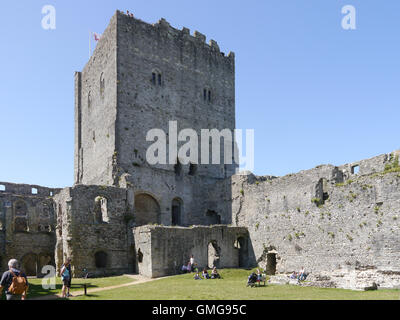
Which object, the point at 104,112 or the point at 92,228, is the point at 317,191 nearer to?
the point at 92,228

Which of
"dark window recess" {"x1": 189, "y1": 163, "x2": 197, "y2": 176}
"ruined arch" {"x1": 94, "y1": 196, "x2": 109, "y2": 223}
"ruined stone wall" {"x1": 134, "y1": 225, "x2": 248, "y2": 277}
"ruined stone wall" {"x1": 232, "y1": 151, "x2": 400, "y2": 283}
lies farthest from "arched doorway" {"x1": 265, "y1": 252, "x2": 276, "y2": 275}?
"dark window recess" {"x1": 189, "y1": 163, "x2": 197, "y2": 176}

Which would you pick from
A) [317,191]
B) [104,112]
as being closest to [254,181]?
[317,191]

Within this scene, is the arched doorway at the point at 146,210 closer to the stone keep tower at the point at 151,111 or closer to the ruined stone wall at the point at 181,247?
the stone keep tower at the point at 151,111

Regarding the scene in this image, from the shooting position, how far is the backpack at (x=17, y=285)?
Result: 1045 centimetres

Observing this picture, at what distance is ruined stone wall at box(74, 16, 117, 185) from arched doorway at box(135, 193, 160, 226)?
9.49 ft

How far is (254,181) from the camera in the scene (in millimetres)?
33906

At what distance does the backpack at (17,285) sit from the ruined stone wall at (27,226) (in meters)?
24.6

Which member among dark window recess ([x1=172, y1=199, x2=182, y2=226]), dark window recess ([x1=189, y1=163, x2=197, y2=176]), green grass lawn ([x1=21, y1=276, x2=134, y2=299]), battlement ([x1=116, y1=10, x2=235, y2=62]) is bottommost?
green grass lawn ([x1=21, y1=276, x2=134, y2=299])

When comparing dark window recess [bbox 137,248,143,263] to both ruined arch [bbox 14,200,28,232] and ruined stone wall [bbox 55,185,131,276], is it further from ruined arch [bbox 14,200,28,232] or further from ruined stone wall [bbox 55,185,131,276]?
ruined arch [bbox 14,200,28,232]

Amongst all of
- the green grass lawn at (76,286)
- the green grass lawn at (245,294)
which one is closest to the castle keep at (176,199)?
the green grass lawn at (245,294)

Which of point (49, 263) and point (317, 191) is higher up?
point (317, 191)

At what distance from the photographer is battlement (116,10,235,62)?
125 ft

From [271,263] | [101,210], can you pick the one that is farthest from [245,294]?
[101,210]
